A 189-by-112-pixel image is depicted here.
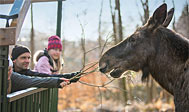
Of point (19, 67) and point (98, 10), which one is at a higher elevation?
point (98, 10)

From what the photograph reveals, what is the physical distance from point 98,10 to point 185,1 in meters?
2.08

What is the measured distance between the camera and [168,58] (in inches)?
102

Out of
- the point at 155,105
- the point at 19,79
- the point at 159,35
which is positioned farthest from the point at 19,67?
the point at 155,105

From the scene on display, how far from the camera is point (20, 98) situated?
7.85 ft

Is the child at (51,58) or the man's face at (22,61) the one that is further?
the child at (51,58)

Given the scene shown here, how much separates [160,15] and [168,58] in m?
0.54

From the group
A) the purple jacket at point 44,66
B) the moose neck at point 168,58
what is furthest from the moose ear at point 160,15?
the purple jacket at point 44,66

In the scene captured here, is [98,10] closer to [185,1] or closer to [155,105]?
[185,1]

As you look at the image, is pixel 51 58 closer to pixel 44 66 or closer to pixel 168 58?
pixel 44 66

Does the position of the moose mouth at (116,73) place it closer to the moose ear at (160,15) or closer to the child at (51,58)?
the moose ear at (160,15)

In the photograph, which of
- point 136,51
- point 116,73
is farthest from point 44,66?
point 136,51

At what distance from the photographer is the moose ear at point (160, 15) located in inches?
104

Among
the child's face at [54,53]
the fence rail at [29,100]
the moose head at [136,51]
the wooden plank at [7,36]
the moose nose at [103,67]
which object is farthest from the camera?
the child's face at [54,53]

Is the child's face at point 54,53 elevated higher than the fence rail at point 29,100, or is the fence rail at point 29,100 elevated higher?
the child's face at point 54,53
